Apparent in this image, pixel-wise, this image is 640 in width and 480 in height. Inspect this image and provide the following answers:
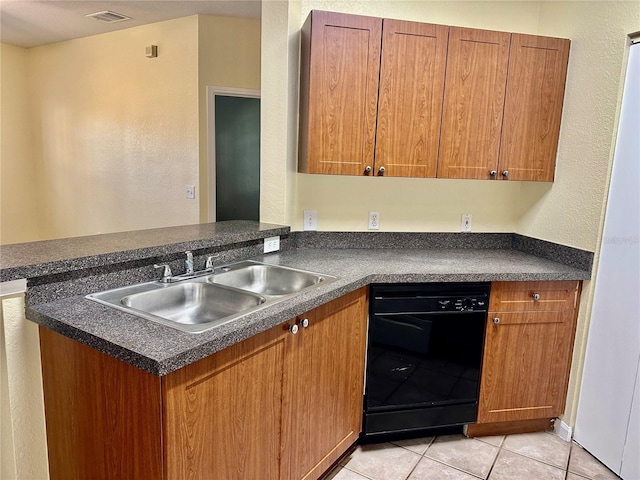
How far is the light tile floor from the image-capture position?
6.78 feet

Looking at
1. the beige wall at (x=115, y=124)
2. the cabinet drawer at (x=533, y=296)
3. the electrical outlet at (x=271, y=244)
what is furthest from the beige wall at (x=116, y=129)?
the cabinet drawer at (x=533, y=296)

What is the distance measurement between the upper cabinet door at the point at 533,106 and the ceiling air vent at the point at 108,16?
3336mm

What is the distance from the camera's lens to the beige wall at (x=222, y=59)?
3.86m

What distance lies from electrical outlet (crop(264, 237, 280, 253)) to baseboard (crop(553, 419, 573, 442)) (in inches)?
71.1

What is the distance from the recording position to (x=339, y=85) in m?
2.18

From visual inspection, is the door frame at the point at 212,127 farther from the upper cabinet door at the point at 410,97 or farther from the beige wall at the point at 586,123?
the beige wall at the point at 586,123

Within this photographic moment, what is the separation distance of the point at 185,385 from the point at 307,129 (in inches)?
56.2

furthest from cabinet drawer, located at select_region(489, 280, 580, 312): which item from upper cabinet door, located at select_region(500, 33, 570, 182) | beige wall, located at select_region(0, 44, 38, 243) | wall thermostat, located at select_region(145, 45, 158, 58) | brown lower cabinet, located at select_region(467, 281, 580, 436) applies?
beige wall, located at select_region(0, 44, 38, 243)

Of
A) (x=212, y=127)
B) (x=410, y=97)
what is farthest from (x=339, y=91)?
(x=212, y=127)

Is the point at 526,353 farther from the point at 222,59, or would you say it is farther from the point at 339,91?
the point at 222,59

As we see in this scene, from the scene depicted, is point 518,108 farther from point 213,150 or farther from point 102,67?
point 102,67

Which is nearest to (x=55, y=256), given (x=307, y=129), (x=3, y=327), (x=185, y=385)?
(x=3, y=327)

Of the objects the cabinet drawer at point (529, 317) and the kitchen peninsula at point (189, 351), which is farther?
the cabinet drawer at point (529, 317)

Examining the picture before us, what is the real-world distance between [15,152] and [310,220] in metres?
4.90
